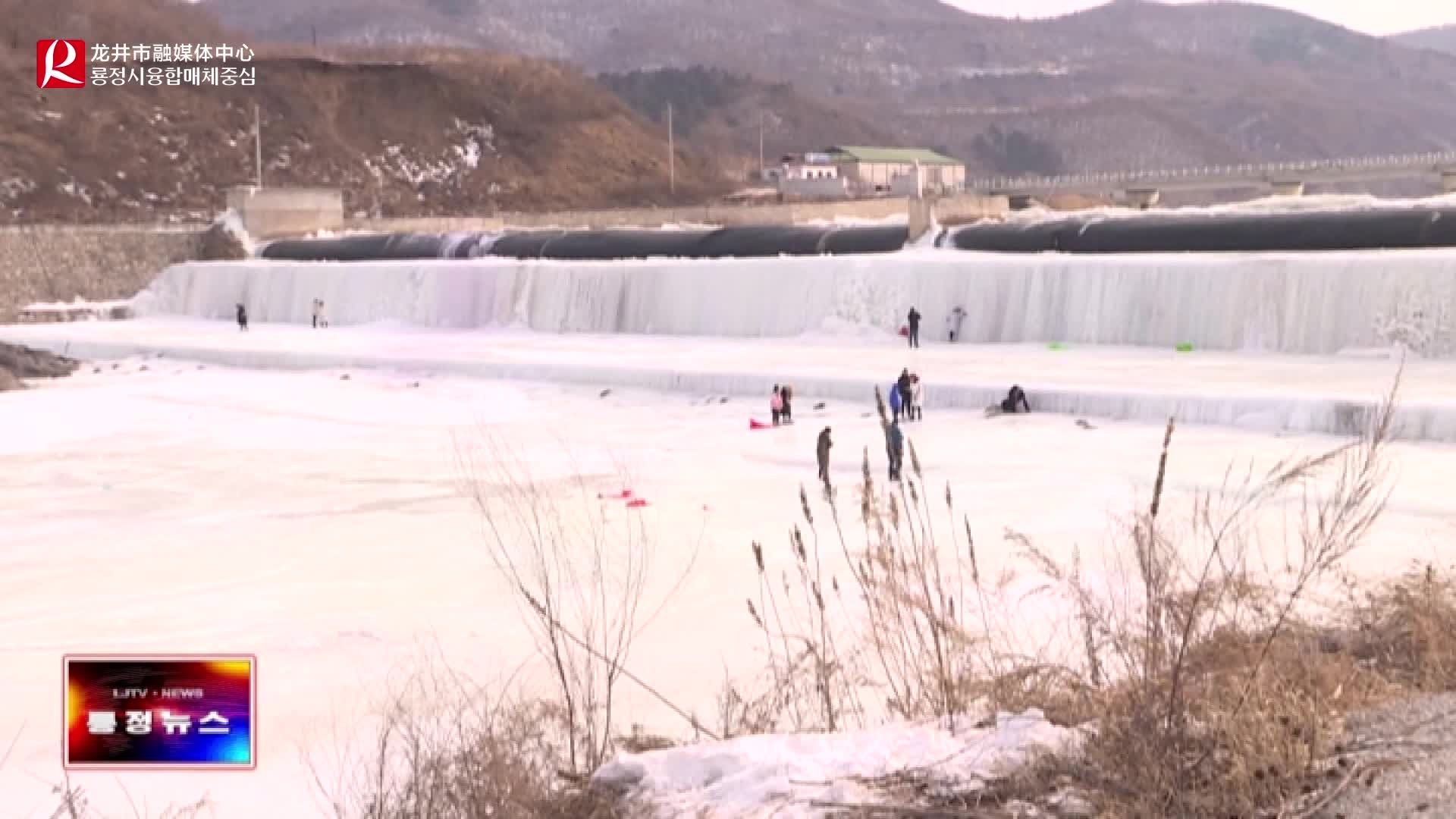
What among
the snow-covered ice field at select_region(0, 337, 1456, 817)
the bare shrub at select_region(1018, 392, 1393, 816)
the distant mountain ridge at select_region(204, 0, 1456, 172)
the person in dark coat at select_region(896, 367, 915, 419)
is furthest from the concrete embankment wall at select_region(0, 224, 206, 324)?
the distant mountain ridge at select_region(204, 0, 1456, 172)

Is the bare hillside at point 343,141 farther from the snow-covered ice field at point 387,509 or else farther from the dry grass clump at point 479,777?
the dry grass clump at point 479,777

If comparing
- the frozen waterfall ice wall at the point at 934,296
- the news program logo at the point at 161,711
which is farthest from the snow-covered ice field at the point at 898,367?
the news program logo at the point at 161,711

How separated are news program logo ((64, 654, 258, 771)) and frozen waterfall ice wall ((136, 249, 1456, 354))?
66.9 ft

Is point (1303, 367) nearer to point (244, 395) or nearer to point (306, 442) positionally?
point (306, 442)

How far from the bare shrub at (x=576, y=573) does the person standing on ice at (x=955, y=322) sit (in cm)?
1154

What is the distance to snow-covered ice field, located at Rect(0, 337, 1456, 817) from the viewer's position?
8.16 m

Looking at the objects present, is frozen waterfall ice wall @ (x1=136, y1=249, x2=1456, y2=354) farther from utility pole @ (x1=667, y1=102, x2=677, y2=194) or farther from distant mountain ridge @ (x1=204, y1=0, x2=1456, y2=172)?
distant mountain ridge @ (x1=204, y1=0, x2=1456, y2=172)

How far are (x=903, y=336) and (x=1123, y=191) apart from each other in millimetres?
22145

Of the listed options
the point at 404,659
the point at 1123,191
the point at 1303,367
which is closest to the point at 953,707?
the point at 404,659

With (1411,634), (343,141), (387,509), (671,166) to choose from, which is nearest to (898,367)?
(387,509)

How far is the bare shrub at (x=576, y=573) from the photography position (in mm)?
5723

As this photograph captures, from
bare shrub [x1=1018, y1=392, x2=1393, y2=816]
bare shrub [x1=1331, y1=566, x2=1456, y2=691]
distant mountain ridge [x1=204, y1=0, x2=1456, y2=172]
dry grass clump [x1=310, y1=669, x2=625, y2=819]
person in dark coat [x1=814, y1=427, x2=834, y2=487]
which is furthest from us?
distant mountain ridge [x1=204, y1=0, x2=1456, y2=172]

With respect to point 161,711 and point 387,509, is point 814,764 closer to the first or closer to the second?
point 161,711

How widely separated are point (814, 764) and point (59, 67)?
237 ft
